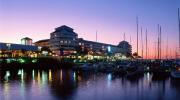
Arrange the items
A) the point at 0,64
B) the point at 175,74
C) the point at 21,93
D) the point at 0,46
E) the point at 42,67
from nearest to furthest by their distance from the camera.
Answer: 1. the point at 21,93
2. the point at 175,74
3. the point at 0,64
4. the point at 42,67
5. the point at 0,46

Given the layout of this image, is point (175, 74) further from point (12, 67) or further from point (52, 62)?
point (52, 62)

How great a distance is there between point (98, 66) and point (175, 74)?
111 feet

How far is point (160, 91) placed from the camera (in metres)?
45.3

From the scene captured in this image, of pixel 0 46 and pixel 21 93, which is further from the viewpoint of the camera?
pixel 0 46

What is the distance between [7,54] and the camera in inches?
5699

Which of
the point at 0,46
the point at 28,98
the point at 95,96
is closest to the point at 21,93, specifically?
the point at 28,98

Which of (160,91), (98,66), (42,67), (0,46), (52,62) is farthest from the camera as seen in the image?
(0,46)

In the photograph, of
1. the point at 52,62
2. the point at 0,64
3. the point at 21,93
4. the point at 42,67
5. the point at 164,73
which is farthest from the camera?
the point at 52,62

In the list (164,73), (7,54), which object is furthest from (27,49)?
(164,73)

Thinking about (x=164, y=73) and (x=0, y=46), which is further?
(x=0, y=46)

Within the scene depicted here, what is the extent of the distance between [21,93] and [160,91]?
65.3 feet

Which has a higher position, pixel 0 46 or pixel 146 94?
Answer: pixel 0 46

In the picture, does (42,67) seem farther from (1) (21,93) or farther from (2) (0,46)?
(1) (21,93)

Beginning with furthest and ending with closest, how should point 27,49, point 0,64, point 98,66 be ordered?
point 27,49
point 0,64
point 98,66
